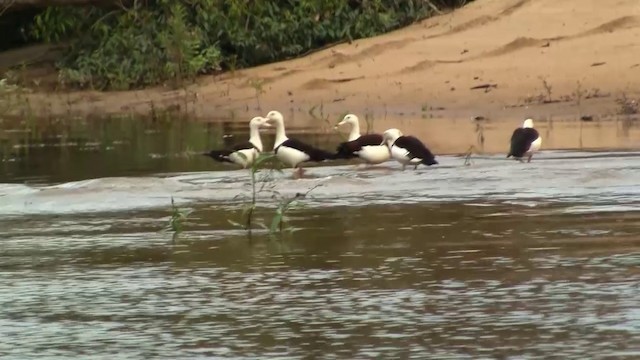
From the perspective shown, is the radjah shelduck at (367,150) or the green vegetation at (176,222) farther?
the radjah shelduck at (367,150)

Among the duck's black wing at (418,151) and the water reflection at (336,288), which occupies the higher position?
the duck's black wing at (418,151)

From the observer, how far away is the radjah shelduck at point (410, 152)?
47.0ft

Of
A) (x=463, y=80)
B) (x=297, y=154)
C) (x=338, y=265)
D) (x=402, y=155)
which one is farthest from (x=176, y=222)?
(x=463, y=80)

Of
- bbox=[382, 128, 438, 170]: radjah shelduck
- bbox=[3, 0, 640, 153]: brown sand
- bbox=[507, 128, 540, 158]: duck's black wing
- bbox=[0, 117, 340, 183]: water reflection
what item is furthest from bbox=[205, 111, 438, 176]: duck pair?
bbox=[3, 0, 640, 153]: brown sand

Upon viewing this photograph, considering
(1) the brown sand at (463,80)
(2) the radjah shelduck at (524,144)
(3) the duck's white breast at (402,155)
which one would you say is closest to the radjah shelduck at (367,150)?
(3) the duck's white breast at (402,155)

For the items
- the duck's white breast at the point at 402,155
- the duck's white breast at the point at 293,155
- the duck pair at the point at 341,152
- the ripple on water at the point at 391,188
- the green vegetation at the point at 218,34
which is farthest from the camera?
the green vegetation at the point at 218,34

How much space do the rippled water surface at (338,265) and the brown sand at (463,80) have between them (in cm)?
438

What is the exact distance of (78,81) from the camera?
26.5 m

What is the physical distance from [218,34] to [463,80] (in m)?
5.70

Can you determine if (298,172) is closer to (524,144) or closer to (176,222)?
(524,144)

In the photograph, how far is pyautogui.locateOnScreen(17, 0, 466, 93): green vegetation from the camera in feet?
85.0

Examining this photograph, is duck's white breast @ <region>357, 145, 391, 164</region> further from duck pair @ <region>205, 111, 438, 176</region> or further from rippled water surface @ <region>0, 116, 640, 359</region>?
rippled water surface @ <region>0, 116, 640, 359</region>

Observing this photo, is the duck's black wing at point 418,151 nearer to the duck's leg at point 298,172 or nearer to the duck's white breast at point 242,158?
the duck's leg at point 298,172

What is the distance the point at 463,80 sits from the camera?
72.2ft
